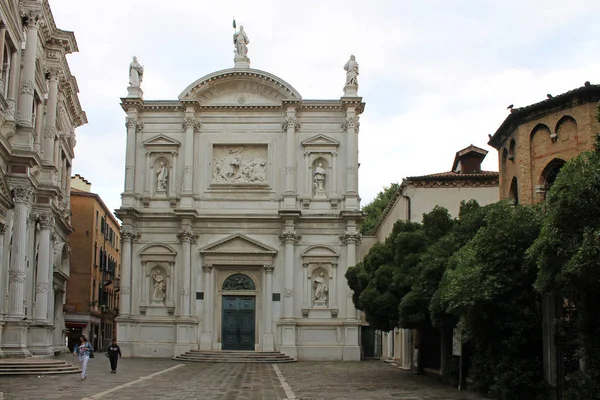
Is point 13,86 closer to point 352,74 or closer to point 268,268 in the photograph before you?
point 268,268

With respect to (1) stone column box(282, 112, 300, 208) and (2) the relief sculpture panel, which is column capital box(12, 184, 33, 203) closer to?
(2) the relief sculpture panel

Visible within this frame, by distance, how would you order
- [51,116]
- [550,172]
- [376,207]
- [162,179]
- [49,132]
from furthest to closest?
[376,207], [162,179], [51,116], [49,132], [550,172]

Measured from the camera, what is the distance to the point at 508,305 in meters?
18.3

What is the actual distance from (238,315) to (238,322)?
0.38 meters

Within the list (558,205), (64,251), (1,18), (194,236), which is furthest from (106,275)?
(558,205)

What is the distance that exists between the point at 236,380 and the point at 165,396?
6802 millimetres

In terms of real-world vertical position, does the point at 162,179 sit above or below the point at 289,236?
above

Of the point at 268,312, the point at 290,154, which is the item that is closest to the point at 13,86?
the point at 290,154

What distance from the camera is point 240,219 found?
1688 inches

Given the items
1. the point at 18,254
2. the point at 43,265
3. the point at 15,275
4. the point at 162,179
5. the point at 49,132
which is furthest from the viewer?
the point at 162,179

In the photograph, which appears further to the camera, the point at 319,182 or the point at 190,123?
the point at 190,123

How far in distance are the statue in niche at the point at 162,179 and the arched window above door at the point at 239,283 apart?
625 cm

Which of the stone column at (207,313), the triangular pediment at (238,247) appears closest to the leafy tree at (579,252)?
the triangular pediment at (238,247)

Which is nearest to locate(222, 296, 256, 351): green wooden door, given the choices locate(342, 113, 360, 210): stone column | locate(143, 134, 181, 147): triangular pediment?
locate(342, 113, 360, 210): stone column
